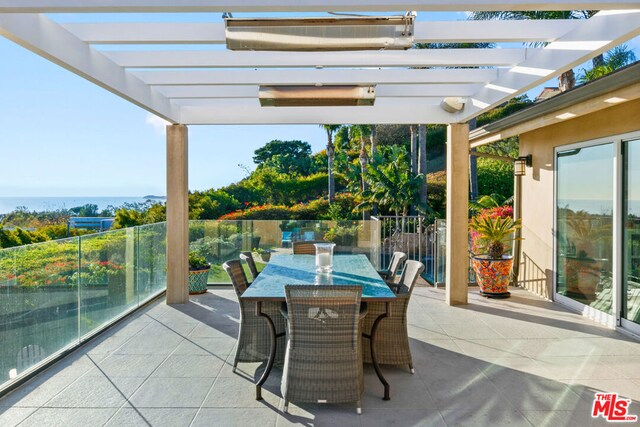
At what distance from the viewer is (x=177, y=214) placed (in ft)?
23.3

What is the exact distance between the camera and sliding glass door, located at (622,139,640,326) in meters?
5.34

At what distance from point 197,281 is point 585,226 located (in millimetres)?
5769

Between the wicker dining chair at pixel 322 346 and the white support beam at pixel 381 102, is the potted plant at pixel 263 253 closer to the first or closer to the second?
the white support beam at pixel 381 102

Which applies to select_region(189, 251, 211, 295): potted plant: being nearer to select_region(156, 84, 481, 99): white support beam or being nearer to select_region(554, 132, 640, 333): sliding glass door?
select_region(156, 84, 481, 99): white support beam

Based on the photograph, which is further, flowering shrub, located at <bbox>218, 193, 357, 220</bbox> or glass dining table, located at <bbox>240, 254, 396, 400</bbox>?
flowering shrub, located at <bbox>218, 193, 357, 220</bbox>

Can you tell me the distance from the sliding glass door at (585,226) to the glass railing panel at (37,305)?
6.17 m

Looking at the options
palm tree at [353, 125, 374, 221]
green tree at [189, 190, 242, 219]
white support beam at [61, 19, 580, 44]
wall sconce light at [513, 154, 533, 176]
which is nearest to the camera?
white support beam at [61, 19, 580, 44]

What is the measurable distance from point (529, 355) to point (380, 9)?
376 cm

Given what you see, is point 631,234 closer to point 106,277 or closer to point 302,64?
point 302,64

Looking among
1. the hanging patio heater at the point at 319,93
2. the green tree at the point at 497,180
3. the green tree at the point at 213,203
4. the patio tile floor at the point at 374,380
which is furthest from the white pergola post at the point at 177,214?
the green tree at the point at 497,180

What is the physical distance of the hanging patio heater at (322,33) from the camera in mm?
3084

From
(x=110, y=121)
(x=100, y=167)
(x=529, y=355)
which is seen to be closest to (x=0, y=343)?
(x=529, y=355)

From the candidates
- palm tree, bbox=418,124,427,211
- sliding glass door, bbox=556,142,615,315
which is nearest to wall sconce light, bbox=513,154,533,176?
sliding glass door, bbox=556,142,615,315

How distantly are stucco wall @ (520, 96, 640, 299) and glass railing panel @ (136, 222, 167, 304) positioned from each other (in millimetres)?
6048
